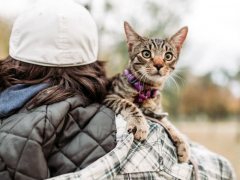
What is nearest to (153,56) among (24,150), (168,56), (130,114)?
(168,56)

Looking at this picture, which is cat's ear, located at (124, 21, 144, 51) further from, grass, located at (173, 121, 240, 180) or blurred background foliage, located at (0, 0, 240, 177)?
grass, located at (173, 121, 240, 180)

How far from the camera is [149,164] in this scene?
1.21m

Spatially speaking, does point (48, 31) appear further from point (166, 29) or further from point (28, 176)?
point (166, 29)

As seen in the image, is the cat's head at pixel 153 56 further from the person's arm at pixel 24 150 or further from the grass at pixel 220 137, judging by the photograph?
the grass at pixel 220 137

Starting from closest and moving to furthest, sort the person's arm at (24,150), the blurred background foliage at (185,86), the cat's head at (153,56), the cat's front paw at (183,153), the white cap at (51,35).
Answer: the person's arm at (24,150)
the white cap at (51,35)
the cat's front paw at (183,153)
the cat's head at (153,56)
the blurred background foliage at (185,86)

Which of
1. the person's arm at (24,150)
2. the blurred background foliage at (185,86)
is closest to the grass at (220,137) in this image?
the blurred background foliage at (185,86)

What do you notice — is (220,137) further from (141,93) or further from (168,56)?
(141,93)

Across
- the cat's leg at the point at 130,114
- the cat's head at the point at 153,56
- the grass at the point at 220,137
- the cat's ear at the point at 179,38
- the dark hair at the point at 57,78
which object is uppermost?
the cat's ear at the point at 179,38

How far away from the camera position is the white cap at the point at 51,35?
1263 mm

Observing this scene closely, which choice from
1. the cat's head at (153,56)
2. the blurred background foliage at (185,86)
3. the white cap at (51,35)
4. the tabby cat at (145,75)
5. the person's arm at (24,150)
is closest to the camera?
the person's arm at (24,150)

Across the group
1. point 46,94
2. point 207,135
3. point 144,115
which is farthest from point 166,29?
point 46,94

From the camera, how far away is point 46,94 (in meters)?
1.22

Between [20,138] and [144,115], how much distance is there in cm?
76

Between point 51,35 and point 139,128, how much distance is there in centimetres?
62
